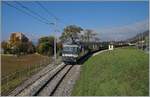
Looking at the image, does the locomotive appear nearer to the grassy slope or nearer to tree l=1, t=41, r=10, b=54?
the grassy slope

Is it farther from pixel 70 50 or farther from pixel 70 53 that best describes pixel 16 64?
pixel 70 50

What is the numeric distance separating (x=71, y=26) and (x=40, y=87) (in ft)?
283

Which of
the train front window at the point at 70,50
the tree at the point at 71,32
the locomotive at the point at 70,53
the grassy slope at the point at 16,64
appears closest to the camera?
the grassy slope at the point at 16,64

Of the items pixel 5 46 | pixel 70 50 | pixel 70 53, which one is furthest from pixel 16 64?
pixel 5 46

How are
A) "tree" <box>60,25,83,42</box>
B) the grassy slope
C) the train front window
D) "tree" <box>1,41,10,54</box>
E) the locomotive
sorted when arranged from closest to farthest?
the grassy slope, the locomotive, the train front window, "tree" <box>1,41,10,54</box>, "tree" <box>60,25,83,42</box>

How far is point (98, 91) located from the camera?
60.5 ft

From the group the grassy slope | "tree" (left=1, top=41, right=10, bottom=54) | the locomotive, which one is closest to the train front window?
the locomotive

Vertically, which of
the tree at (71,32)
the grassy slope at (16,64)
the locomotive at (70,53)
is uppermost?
the tree at (71,32)

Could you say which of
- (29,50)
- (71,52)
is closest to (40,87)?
(71,52)

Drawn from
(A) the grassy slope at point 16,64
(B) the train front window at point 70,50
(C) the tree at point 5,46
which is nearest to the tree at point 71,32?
(C) the tree at point 5,46

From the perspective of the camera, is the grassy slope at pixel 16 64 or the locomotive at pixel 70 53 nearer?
the grassy slope at pixel 16 64

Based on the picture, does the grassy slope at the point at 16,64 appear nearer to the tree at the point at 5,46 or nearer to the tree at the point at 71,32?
the tree at the point at 5,46

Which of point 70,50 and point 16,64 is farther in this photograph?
point 16,64

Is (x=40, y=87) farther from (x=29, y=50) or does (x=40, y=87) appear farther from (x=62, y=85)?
(x=29, y=50)
